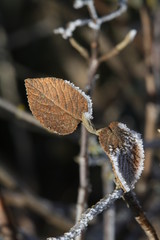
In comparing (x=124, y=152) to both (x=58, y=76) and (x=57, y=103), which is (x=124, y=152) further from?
(x=58, y=76)

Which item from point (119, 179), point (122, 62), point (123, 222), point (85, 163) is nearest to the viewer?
point (119, 179)

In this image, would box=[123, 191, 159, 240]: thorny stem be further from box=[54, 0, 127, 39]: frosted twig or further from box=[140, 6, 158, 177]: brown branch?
box=[140, 6, 158, 177]: brown branch

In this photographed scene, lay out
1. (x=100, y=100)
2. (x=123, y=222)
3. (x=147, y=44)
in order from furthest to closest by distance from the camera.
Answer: (x=100, y=100) → (x=147, y=44) → (x=123, y=222)

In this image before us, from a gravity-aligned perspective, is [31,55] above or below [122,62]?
above

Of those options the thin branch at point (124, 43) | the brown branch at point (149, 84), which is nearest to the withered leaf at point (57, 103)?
the thin branch at point (124, 43)

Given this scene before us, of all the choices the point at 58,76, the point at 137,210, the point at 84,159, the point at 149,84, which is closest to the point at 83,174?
the point at 84,159

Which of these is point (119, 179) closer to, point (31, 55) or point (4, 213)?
point (4, 213)

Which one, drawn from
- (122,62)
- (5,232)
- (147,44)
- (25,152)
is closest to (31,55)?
(25,152)
